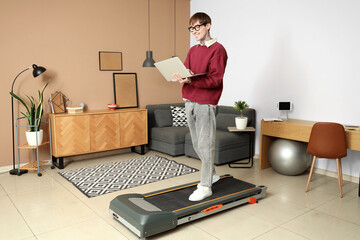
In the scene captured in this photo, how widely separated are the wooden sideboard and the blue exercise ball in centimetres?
221

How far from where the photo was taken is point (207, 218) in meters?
2.79

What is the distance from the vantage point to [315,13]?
4094 mm

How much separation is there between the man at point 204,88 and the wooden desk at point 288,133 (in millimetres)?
1519

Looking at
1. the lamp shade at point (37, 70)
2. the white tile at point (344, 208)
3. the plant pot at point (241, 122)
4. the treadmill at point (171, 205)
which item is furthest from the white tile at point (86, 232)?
the plant pot at point (241, 122)

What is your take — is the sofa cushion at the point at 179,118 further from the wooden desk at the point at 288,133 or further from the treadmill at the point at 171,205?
the treadmill at the point at 171,205

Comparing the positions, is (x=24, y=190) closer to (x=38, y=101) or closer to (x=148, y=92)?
(x=38, y=101)

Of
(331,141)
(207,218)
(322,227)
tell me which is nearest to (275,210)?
(322,227)

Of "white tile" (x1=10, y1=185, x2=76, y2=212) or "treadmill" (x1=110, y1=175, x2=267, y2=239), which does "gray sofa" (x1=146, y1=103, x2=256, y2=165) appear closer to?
"treadmill" (x1=110, y1=175, x2=267, y2=239)

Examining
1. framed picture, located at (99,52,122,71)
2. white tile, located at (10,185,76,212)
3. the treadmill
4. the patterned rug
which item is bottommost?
white tile, located at (10,185,76,212)

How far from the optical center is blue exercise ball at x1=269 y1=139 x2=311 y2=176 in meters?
3.88

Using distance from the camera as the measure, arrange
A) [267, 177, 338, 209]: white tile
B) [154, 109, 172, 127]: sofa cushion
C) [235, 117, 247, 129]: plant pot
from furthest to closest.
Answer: [154, 109, 172, 127]: sofa cushion, [235, 117, 247, 129]: plant pot, [267, 177, 338, 209]: white tile

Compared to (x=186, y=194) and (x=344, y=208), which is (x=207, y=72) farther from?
(x=344, y=208)

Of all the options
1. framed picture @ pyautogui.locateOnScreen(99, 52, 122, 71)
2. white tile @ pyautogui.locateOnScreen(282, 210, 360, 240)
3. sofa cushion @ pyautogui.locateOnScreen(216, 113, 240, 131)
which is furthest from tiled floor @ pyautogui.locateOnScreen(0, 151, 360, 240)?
framed picture @ pyautogui.locateOnScreen(99, 52, 122, 71)

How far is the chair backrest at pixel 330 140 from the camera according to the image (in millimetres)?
3250
